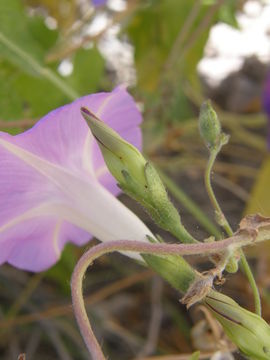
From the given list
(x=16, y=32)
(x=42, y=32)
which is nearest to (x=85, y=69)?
(x=42, y=32)

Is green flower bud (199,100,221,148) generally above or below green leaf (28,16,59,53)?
A: below

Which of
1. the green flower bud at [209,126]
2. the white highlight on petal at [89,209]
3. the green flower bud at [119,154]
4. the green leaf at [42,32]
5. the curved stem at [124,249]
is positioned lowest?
the curved stem at [124,249]

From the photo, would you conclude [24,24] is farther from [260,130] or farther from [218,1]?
→ [260,130]

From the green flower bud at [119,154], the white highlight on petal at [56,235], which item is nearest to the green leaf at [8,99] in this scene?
the white highlight on petal at [56,235]

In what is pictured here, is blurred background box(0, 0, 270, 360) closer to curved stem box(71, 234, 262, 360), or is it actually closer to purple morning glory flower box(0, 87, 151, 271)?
purple morning glory flower box(0, 87, 151, 271)

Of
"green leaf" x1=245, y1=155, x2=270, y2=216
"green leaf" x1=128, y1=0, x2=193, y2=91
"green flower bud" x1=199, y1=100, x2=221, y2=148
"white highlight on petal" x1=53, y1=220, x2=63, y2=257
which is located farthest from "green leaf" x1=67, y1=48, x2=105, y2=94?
"green flower bud" x1=199, y1=100, x2=221, y2=148

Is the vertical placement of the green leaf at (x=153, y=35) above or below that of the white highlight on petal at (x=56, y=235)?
above

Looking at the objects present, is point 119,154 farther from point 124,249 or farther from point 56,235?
point 56,235

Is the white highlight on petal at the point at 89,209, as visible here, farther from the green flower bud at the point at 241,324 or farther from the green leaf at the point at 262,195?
the green leaf at the point at 262,195
